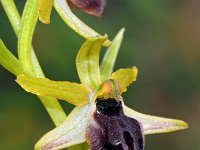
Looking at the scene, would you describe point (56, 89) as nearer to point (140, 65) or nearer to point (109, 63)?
point (109, 63)

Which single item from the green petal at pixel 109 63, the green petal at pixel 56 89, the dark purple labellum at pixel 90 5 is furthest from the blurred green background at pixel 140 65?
the green petal at pixel 56 89

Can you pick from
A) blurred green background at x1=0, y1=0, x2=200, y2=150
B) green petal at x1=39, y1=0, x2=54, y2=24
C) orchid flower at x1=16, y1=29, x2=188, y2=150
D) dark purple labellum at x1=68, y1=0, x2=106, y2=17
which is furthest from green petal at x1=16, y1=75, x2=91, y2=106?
blurred green background at x1=0, y1=0, x2=200, y2=150

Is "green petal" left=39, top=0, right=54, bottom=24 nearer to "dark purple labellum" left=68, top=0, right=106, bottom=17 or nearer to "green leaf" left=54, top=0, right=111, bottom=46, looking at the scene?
"green leaf" left=54, top=0, right=111, bottom=46

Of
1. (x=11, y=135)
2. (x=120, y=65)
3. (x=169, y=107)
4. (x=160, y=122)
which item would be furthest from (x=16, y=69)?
(x=169, y=107)

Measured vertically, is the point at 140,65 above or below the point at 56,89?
below

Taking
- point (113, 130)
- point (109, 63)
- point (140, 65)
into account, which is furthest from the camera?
point (140, 65)

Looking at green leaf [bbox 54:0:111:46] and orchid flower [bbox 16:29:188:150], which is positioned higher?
green leaf [bbox 54:0:111:46]

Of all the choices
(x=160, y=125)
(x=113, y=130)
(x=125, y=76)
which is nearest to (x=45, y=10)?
(x=125, y=76)
